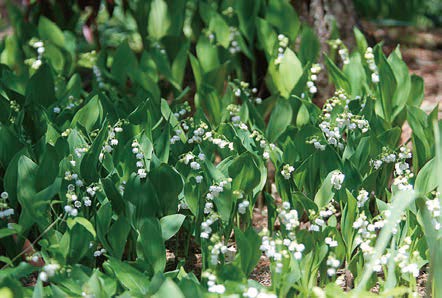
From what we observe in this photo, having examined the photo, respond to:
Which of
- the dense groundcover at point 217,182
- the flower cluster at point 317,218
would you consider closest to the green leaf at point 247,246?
the dense groundcover at point 217,182

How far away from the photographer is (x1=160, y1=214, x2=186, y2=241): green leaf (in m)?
2.38

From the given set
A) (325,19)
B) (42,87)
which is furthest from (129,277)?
(325,19)

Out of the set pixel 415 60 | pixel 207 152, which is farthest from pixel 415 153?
pixel 415 60

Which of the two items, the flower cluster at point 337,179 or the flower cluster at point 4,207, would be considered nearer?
the flower cluster at point 4,207

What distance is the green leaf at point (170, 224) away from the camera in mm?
2383

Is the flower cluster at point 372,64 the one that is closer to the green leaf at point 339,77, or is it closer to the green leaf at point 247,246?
the green leaf at point 339,77

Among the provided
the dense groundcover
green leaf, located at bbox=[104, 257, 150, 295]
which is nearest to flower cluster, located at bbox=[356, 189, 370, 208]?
the dense groundcover

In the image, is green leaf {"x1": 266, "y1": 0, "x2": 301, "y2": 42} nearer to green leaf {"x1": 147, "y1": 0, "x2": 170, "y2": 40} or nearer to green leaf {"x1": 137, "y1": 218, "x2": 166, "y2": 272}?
green leaf {"x1": 147, "y1": 0, "x2": 170, "y2": 40}

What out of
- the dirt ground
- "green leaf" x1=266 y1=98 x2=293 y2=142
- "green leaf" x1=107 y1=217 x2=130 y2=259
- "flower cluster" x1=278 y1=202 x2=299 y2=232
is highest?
"flower cluster" x1=278 y1=202 x2=299 y2=232

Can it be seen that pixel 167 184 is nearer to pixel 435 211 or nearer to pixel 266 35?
pixel 435 211

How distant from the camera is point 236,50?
3.63 metres

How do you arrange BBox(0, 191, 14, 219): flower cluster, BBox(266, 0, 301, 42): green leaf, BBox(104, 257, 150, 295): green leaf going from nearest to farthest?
BBox(104, 257, 150, 295): green leaf
BBox(0, 191, 14, 219): flower cluster
BBox(266, 0, 301, 42): green leaf

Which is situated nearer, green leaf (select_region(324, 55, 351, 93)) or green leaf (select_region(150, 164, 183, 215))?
green leaf (select_region(150, 164, 183, 215))

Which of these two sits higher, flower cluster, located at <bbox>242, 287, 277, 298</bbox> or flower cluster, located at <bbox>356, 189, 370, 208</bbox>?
flower cluster, located at <bbox>242, 287, 277, 298</bbox>
